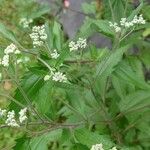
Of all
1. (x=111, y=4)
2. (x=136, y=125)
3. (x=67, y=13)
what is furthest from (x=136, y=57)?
(x=67, y=13)

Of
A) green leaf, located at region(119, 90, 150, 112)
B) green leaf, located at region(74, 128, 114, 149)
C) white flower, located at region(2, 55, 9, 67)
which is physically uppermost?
white flower, located at region(2, 55, 9, 67)

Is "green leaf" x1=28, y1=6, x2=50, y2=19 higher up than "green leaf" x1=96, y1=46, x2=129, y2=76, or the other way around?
"green leaf" x1=28, y1=6, x2=50, y2=19

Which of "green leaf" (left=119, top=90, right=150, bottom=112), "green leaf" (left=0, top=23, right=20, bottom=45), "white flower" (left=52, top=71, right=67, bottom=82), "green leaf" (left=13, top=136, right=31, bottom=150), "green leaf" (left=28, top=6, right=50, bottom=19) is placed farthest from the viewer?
"green leaf" (left=28, top=6, right=50, bottom=19)

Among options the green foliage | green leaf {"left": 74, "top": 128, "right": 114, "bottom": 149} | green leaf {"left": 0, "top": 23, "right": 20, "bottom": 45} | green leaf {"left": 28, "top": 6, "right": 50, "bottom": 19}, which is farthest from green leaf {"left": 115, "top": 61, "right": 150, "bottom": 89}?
green leaf {"left": 28, "top": 6, "right": 50, "bottom": 19}

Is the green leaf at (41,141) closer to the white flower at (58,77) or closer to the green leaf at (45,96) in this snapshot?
the green leaf at (45,96)

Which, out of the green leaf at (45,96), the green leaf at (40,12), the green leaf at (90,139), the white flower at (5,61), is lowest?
the green leaf at (90,139)

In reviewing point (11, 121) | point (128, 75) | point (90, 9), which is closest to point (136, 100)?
point (128, 75)

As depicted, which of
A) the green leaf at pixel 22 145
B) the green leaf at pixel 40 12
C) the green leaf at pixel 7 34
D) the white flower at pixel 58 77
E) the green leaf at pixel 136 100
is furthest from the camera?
the green leaf at pixel 40 12

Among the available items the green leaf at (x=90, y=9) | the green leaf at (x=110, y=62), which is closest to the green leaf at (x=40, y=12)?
the green leaf at (x=90, y=9)

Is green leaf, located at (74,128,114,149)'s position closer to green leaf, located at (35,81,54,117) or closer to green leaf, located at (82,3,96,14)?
green leaf, located at (35,81,54,117)
